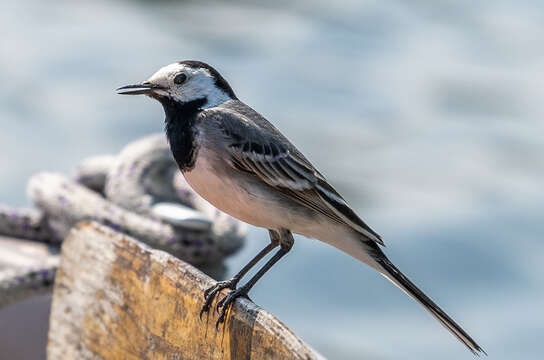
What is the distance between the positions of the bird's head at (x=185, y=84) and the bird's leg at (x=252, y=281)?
40cm

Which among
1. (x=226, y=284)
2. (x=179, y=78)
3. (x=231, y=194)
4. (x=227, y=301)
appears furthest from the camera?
(x=179, y=78)

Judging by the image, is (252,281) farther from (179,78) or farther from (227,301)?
(179,78)

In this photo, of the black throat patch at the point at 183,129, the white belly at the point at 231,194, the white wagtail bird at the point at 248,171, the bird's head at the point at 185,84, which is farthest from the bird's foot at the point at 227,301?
the bird's head at the point at 185,84

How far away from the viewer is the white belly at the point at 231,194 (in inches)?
89.4

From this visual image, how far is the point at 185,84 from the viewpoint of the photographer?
240 cm

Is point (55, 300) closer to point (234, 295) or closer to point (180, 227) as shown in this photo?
point (234, 295)

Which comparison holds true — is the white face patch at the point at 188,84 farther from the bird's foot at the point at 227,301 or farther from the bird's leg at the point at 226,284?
the bird's foot at the point at 227,301

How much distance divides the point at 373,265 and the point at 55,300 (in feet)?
2.71

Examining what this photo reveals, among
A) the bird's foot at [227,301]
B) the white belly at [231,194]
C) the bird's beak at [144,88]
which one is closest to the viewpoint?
the bird's foot at [227,301]

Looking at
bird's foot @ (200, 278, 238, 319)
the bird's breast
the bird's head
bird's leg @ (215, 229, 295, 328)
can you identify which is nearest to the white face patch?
the bird's head

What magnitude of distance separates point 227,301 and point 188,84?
26.7 inches

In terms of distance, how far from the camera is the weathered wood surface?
1.78 metres

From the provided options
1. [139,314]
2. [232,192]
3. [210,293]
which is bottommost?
[139,314]

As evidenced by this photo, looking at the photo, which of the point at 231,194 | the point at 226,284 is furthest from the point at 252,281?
the point at 231,194
